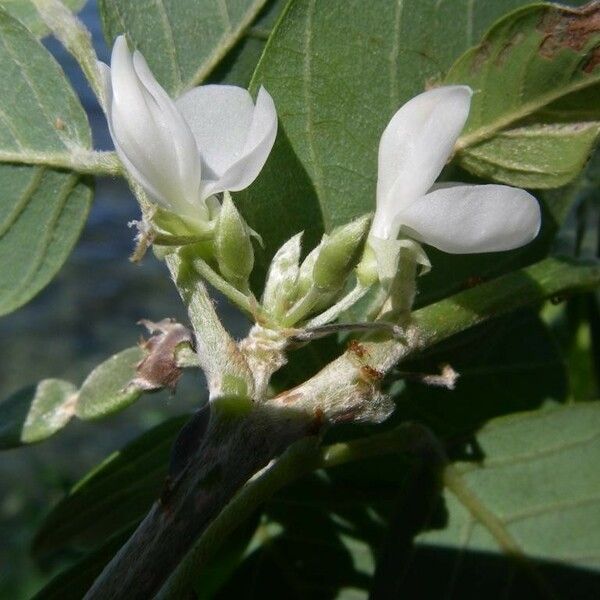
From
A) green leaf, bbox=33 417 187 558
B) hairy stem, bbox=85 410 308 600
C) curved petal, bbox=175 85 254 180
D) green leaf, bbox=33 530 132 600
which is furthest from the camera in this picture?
green leaf, bbox=33 417 187 558

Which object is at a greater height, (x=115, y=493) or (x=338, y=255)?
(x=338, y=255)

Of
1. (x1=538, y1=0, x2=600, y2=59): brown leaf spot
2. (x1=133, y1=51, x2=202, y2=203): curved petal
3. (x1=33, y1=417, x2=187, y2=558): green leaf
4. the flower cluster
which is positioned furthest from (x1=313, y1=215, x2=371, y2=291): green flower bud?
(x1=33, y1=417, x2=187, y2=558): green leaf

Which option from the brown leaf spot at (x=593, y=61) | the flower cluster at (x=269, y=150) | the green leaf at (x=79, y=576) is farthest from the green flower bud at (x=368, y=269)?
the green leaf at (x=79, y=576)

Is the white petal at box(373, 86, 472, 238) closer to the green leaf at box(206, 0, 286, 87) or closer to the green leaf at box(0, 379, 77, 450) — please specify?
the green leaf at box(206, 0, 286, 87)

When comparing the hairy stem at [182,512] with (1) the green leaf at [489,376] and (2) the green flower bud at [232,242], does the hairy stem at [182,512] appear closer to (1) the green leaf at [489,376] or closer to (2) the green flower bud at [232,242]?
(2) the green flower bud at [232,242]

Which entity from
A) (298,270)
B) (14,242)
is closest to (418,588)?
(298,270)

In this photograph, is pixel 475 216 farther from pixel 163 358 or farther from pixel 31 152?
A: pixel 31 152

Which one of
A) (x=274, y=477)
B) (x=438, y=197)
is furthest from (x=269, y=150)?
(x=274, y=477)
